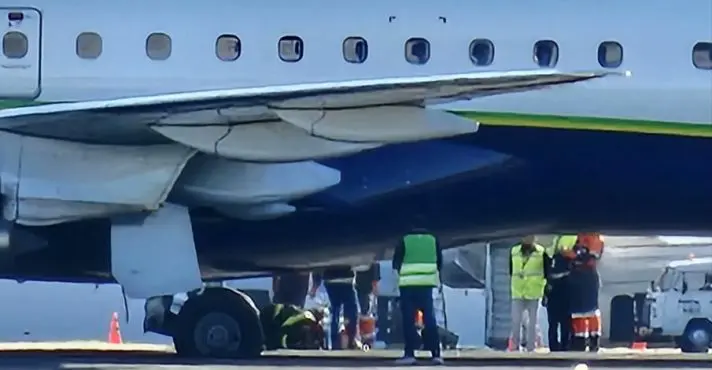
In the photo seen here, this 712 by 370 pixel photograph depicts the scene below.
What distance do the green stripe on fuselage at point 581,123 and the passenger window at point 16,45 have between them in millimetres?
3584

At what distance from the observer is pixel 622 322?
25.4m

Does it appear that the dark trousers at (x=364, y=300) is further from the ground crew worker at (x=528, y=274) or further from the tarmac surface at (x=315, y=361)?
the tarmac surface at (x=315, y=361)

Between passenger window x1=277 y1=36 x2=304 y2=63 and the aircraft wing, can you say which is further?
passenger window x1=277 y1=36 x2=304 y2=63

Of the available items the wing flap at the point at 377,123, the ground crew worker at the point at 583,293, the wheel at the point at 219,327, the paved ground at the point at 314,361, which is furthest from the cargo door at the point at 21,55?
the ground crew worker at the point at 583,293

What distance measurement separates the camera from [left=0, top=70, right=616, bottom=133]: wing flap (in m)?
12.2

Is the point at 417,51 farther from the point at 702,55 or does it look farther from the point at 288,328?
the point at 288,328

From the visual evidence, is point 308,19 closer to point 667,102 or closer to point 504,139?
point 504,139

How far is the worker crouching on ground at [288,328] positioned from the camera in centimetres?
1738

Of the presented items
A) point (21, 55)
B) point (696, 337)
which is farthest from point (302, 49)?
point (696, 337)

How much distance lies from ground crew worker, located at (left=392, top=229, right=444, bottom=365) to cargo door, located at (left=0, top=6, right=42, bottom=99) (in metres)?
3.38

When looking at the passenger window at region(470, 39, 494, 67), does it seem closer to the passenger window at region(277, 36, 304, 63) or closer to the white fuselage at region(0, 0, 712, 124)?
the white fuselage at region(0, 0, 712, 124)

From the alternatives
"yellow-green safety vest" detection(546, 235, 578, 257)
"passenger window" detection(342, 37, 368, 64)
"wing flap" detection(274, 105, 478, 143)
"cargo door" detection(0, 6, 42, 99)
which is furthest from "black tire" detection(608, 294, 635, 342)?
"cargo door" detection(0, 6, 42, 99)

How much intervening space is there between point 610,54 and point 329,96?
142 inches

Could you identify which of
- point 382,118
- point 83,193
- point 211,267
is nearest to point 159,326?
point 211,267
